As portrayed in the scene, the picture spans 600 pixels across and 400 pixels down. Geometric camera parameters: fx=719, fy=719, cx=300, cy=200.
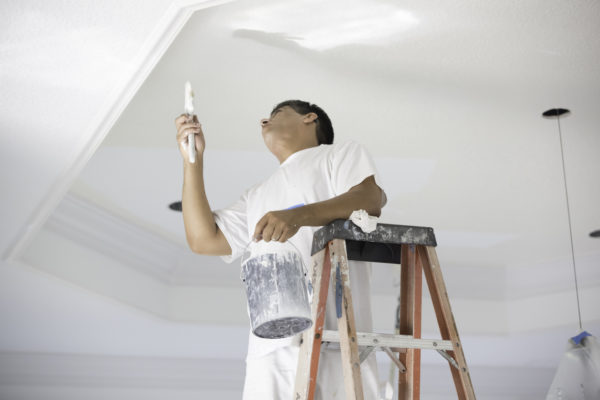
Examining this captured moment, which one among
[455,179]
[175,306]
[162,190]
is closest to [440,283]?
[455,179]

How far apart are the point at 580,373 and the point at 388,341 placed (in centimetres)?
217

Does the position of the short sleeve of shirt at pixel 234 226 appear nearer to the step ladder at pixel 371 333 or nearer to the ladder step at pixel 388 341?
the step ladder at pixel 371 333

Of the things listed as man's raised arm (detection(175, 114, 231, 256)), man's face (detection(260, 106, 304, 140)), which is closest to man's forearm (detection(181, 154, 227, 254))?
man's raised arm (detection(175, 114, 231, 256))

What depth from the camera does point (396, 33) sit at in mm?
2723

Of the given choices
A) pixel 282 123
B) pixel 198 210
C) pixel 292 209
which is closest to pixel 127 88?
pixel 282 123

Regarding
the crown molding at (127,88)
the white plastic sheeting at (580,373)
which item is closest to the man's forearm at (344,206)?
the crown molding at (127,88)

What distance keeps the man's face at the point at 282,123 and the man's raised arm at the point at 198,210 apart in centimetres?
27

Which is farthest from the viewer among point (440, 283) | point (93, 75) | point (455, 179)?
point (455, 179)

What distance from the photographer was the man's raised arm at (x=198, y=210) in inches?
75.7

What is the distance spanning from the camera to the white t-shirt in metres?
1.80

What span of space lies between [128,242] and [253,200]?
9.96ft

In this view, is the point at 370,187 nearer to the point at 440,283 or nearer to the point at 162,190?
the point at 440,283

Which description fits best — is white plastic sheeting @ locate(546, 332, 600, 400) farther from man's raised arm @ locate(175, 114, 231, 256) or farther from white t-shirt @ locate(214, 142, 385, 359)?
man's raised arm @ locate(175, 114, 231, 256)

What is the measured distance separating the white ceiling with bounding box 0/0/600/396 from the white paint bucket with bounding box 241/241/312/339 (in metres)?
0.99
